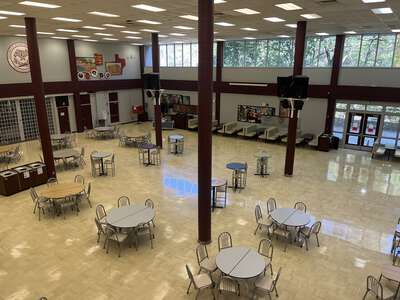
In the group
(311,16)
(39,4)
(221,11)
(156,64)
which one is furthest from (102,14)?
(311,16)

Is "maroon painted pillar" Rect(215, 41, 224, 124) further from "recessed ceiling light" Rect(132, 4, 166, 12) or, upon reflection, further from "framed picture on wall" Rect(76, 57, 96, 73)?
"recessed ceiling light" Rect(132, 4, 166, 12)

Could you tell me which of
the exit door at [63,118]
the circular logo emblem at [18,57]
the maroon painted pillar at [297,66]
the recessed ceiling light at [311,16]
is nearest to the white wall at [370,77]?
the maroon painted pillar at [297,66]

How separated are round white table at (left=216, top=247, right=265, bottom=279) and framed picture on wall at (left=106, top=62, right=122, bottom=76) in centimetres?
1873

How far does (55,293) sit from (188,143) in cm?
1262

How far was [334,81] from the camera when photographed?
16.4 meters

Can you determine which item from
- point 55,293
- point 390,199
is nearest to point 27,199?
point 55,293

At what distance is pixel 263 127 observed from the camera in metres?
19.5

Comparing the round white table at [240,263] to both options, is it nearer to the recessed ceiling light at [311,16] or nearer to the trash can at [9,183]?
the recessed ceiling light at [311,16]

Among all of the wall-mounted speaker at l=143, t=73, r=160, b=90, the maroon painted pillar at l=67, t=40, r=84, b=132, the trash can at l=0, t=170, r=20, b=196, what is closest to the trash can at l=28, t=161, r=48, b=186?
the trash can at l=0, t=170, r=20, b=196

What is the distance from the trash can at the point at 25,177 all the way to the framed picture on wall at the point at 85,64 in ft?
35.5

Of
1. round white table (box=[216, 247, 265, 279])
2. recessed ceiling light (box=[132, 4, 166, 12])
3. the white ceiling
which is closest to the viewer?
Answer: round white table (box=[216, 247, 265, 279])

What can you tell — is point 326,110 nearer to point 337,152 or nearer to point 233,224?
point 337,152

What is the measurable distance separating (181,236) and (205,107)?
351 centimetres

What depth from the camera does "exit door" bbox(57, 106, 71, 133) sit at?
64.1 feet
